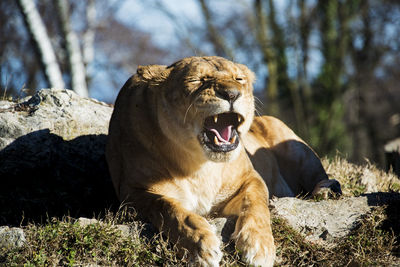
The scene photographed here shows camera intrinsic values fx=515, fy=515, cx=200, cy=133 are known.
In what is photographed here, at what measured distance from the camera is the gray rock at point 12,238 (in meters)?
3.45

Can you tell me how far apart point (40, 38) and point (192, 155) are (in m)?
5.40

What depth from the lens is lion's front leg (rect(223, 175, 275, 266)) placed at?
3.29 metres

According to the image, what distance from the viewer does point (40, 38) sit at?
840cm

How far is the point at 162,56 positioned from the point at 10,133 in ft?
65.5

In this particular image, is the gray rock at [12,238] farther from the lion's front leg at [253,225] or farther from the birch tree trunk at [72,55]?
the birch tree trunk at [72,55]

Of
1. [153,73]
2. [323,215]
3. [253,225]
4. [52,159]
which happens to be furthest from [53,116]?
[323,215]

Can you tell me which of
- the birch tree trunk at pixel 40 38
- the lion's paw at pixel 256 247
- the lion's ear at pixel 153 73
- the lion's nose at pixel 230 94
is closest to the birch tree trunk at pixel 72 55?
the birch tree trunk at pixel 40 38

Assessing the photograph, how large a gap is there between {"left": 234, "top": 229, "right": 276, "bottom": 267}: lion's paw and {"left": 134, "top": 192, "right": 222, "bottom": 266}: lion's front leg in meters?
0.18

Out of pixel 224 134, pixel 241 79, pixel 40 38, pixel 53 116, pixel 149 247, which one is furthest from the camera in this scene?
pixel 40 38

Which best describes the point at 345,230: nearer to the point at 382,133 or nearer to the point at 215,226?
the point at 215,226

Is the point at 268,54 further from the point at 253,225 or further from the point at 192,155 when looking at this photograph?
the point at 253,225

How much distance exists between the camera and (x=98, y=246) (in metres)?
3.42

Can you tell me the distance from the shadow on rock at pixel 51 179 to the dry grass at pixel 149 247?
136cm

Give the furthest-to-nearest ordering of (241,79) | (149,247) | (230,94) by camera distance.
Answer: (241,79)
(230,94)
(149,247)
